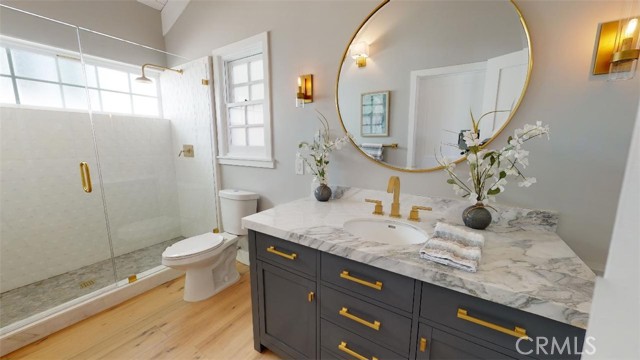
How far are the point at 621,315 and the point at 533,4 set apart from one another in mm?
1523

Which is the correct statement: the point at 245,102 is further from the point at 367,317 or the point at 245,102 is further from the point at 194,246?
the point at 367,317

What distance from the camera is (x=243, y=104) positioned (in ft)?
7.91

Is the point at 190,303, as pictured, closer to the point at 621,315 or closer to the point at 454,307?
the point at 454,307

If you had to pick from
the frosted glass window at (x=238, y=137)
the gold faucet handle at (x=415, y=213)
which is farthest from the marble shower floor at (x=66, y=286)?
the gold faucet handle at (x=415, y=213)

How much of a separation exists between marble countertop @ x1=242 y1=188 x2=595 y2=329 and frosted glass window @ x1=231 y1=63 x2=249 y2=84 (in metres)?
1.46

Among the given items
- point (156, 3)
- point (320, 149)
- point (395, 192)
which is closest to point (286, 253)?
point (395, 192)

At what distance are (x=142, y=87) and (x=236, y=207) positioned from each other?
5.77 feet

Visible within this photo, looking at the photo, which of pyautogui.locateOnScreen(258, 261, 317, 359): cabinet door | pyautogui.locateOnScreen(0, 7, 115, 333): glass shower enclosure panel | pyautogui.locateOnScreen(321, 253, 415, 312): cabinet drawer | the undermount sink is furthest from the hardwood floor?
the undermount sink

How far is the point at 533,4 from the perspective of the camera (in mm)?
1185

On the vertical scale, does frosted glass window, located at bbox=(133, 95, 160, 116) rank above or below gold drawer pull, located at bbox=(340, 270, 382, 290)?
above

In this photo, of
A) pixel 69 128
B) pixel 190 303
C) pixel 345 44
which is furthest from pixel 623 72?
pixel 69 128

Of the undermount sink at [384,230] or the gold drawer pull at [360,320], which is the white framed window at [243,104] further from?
the gold drawer pull at [360,320]

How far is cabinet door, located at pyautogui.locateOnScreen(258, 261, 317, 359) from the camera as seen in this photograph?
130cm

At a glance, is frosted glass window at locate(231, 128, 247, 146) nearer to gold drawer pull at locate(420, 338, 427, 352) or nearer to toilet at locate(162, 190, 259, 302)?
toilet at locate(162, 190, 259, 302)
